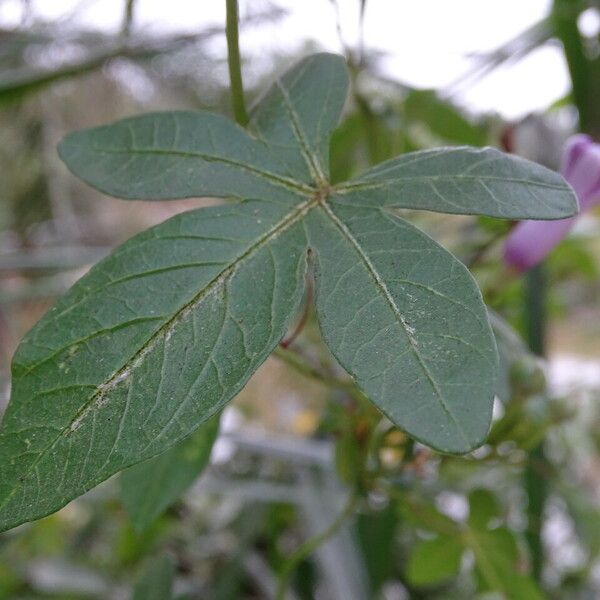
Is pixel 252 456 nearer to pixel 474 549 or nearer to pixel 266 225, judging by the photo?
pixel 474 549

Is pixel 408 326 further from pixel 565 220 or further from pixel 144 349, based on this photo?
pixel 565 220

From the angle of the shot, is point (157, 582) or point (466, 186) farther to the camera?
point (157, 582)

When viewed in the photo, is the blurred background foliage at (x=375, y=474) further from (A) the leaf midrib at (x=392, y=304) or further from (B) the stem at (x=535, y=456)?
(A) the leaf midrib at (x=392, y=304)

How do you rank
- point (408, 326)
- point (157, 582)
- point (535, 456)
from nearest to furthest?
point (408, 326)
point (157, 582)
point (535, 456)

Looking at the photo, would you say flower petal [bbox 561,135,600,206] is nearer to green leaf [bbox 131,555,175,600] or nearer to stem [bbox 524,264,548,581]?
stem [bbox 524,264,548,581]

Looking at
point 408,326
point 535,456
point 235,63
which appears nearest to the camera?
point 408,326

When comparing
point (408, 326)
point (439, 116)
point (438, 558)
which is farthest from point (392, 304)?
point (439, 116)
